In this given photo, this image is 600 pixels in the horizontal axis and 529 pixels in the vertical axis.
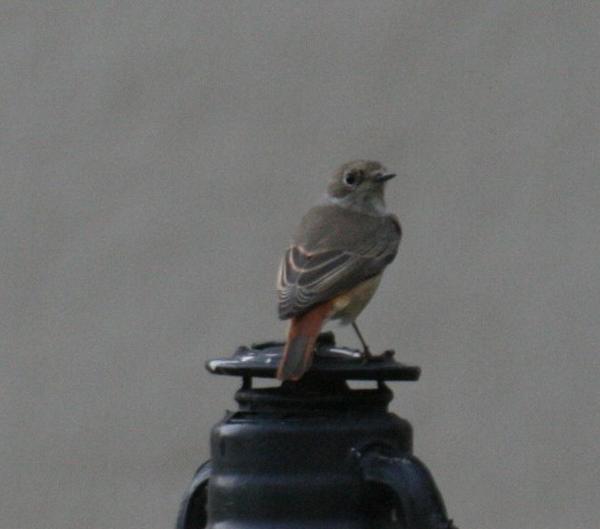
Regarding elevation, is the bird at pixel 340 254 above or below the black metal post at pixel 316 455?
above

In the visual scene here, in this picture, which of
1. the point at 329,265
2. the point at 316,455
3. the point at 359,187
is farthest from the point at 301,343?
the point at 359,187

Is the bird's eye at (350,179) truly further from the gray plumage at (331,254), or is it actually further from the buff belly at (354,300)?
the buff belly at (354,300)

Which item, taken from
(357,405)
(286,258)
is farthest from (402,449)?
(286,258)

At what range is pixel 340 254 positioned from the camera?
439 centimetres

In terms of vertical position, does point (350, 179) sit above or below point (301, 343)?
above

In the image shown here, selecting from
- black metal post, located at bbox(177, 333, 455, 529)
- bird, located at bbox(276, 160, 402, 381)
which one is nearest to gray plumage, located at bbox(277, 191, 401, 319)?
bird, located at bbox(276, 160, 402, 381)

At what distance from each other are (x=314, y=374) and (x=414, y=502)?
297 mm

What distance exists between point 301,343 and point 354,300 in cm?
159

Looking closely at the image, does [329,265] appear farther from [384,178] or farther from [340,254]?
[384,178]

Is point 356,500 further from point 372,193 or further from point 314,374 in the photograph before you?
point 372,193

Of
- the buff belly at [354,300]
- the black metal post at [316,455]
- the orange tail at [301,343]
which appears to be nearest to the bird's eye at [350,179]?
the buff belly at [354,300]

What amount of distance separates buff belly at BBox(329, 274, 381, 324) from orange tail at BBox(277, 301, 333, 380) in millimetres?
254

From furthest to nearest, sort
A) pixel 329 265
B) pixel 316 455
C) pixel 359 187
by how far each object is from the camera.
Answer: pixel 359 187 < pixel 329 265 < pixel 316 455

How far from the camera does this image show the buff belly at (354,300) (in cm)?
423
